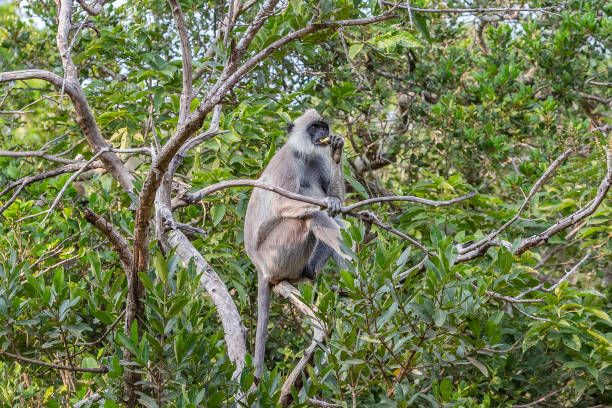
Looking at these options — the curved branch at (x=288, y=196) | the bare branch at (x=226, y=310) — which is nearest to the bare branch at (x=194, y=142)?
the curved branch at (x=288, y=196)

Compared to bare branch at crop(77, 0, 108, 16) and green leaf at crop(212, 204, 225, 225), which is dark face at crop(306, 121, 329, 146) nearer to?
green leaf at crop(212, 204, 225, 225)

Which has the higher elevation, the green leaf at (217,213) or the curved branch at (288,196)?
the curved branch at (288,196)

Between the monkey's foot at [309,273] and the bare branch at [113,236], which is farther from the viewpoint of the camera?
the monkey's foot at [309,273]

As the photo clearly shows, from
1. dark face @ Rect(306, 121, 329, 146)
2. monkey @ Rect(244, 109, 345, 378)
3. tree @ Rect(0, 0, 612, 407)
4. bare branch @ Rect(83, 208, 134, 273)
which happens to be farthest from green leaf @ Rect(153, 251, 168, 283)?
dark face @ Rect(306, 121, 329, 146)

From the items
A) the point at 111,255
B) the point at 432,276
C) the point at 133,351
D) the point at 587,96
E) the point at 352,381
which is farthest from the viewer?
the point at 587,96

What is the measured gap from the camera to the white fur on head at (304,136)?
493cm

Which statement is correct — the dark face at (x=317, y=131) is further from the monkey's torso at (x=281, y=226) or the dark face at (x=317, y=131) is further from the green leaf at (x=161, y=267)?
the green leaf at (x=161, y=267)

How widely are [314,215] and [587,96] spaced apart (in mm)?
2510

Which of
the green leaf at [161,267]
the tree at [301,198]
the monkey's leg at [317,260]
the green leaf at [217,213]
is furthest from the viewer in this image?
the monkey's leg at [317,260]


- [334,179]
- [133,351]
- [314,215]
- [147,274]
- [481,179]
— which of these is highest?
[147,274]

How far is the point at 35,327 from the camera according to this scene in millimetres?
2666

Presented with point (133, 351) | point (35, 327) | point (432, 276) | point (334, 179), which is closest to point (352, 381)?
point (432, 276)

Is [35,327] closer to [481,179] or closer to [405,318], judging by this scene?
[405,318]

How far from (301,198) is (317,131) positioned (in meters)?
2.32
